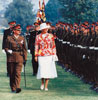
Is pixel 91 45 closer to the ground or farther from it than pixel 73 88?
farther from it

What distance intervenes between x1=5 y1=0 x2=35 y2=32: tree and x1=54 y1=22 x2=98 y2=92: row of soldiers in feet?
211

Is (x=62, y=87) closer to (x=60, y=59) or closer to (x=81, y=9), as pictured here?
(x=60, y=59)

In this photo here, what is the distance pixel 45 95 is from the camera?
37.1ft

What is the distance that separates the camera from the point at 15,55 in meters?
12.0

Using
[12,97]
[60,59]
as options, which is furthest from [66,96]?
[60,59]

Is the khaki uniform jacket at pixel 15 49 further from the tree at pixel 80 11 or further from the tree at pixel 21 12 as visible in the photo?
the tree at pixel 21 12

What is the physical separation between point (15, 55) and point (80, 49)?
3.18m

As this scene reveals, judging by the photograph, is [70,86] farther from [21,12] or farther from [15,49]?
[21,12]

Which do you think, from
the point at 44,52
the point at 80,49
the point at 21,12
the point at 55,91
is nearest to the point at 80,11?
the point at 21,12

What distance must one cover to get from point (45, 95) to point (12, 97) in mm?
903

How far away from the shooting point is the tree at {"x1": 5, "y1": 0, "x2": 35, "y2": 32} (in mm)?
86500

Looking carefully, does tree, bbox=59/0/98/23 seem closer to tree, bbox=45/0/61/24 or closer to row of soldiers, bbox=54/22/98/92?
tree, bbox=45/0/61/24

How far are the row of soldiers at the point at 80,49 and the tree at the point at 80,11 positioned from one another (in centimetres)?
4022

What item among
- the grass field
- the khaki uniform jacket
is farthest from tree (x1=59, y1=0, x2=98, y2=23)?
the khaki uniform jacket
